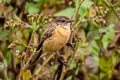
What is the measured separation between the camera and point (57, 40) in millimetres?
4473

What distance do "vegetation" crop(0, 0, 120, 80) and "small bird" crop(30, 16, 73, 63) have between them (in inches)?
3.8

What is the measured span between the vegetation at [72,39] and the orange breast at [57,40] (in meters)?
0.11

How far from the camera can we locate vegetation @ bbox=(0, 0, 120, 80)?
474 centimetres

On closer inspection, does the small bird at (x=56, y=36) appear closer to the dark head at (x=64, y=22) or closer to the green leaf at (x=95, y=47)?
the dark head at (x=64, y=22)

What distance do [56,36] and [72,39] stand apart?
29cm

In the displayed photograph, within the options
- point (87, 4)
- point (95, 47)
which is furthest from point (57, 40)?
point (95, 47)

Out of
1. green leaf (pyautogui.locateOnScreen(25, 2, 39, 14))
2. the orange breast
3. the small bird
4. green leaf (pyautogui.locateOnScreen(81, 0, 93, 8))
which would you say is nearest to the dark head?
the small bird

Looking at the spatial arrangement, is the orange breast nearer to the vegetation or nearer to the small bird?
the small bird

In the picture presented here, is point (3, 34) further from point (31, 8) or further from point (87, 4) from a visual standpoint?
point (87, 4)

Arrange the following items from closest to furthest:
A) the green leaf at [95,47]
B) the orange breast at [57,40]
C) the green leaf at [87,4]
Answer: the orange breast at [57,40] < the green leaf at [87,4] < the green leaf at [95,47]

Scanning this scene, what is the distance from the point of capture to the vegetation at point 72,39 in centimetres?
474

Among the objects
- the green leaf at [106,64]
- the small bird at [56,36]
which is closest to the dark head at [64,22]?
the small bird at [56,36]

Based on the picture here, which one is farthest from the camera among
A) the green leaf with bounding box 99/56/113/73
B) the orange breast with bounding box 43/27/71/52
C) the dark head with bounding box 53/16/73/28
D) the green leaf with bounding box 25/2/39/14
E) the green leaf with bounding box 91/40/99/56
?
the green leaf with bounding box 99/56/113/73

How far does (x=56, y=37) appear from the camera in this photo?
451 cm
